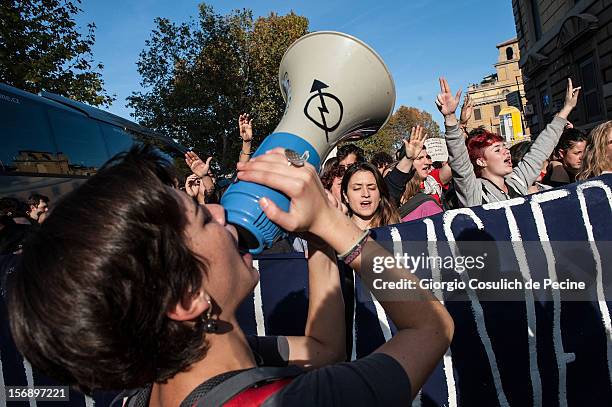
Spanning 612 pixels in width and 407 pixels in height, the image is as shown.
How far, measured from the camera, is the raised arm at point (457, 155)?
3035 millimetres

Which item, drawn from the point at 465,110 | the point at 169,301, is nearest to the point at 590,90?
the point at 465,110

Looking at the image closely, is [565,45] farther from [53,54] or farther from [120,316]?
[120,316]

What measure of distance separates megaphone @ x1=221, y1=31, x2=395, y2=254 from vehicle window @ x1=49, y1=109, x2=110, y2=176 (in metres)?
6.67

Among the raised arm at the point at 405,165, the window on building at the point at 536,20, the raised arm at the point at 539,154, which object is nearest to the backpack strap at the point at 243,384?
the raised arm at the point at 405,165

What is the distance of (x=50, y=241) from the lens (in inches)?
36.9

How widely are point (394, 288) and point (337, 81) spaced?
0.73 metres

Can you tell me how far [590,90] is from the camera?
12648mm

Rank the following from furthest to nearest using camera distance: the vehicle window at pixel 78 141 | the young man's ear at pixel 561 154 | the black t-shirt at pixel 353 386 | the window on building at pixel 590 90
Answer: the window on building at pixel 590 90 → the vehicle window at pixel 78 141 → the young man's ear at pixel 561 154 → the black t-shirt at pixel 353 386

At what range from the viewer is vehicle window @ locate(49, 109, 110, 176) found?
25.1 feet

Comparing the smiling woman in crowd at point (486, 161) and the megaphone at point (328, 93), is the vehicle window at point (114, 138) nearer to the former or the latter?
the smiling woman in crowd at point (486, 161)

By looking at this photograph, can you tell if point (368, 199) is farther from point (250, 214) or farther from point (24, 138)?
point (24, 138)

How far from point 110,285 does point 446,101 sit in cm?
269

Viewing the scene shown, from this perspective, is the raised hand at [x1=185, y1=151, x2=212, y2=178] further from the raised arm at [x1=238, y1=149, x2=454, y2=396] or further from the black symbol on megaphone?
the raised arm at [x1=238, y1=149, x2=454, y2=396]

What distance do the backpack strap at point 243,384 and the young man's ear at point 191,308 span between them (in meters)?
0.16
